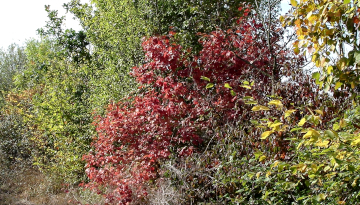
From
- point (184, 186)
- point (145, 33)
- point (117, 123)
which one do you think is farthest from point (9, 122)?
point (184, 186)

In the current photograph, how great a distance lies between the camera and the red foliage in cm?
555

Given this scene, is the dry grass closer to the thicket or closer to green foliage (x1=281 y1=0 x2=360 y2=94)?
the thicket

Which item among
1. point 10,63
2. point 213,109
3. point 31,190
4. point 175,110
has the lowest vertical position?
point 31,190

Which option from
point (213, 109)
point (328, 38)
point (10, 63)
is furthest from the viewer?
point (10, 63)

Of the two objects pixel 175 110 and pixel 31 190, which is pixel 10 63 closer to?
pixel 31 190

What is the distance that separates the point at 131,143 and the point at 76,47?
812 cm

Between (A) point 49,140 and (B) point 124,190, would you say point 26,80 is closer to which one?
(A) point 49,140

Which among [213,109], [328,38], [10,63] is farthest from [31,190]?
[10,63]

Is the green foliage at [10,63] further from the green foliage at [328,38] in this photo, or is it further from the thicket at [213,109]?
the green foliage at [328,38]

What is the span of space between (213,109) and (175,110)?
2.18 feet

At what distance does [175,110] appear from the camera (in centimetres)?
586

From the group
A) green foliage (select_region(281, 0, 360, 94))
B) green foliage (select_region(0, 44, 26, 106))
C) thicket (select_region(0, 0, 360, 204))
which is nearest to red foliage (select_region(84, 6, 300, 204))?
thicket (select_region(0, 0, 360, 204))

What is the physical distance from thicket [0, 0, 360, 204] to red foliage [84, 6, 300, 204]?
2cm

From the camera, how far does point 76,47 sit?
1313 cm
